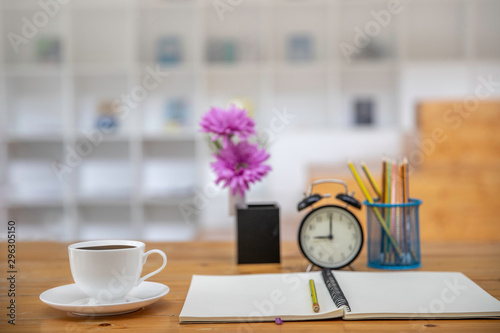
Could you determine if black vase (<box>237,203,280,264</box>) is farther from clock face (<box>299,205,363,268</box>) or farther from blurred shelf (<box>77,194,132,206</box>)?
blurred shelf (<box>77,194,132,206</box>)

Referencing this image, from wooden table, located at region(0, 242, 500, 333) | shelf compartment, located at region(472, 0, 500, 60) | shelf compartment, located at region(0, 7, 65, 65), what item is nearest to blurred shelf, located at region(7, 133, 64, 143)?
shelf compartment, located at region(0, 7, 65, 65)

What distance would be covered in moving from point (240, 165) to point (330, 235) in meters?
0.25

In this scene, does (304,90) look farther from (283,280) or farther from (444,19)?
(283,280)

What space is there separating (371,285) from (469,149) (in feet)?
8.71

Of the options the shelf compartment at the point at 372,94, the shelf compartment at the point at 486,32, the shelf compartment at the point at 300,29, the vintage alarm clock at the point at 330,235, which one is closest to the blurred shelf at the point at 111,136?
the shelf compartment at the point at 300,29

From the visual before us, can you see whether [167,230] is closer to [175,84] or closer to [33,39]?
[175,84]

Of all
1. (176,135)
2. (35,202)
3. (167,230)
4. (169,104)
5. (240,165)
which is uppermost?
(169,104)

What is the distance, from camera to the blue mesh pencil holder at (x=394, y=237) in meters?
1.13

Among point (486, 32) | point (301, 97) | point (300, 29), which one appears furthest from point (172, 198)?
point (486, 32)

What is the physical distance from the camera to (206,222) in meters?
4.35

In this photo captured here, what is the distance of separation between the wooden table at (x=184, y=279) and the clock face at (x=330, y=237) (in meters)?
0.04

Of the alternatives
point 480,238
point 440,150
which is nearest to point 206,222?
point 440,150

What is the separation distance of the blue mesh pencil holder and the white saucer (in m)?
0.45

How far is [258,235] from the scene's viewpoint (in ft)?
3.96
